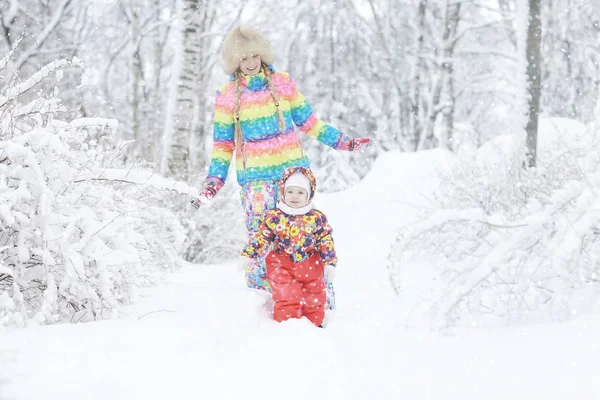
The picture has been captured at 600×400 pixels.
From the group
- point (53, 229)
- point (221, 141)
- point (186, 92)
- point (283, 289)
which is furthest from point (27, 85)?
point (186, 92)

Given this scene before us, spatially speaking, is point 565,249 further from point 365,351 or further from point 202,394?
point 202,394

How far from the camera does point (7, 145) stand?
2453mm

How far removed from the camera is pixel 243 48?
11.2 ft

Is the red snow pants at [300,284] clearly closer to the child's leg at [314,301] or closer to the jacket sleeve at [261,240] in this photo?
the child's leg at [314,301]

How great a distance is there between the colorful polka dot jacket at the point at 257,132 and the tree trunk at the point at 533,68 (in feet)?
13.7

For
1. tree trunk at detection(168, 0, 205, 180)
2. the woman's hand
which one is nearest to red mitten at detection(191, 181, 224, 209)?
the woman's hand

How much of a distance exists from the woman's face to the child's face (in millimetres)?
811

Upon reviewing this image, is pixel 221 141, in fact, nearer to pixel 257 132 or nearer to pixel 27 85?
pixel 257 132

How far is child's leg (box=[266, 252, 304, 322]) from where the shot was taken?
3033 millimetres

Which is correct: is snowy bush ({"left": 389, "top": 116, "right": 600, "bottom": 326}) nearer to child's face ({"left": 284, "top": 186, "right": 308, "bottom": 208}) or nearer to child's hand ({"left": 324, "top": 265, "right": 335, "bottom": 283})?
child's hand ({"left": 324, "top": 265, "right": 335, "bottom": 283})

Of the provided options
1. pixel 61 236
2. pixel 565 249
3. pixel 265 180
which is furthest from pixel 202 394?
pixel 265 180

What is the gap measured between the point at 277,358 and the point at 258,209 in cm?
137

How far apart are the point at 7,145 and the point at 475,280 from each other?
216 centimetres

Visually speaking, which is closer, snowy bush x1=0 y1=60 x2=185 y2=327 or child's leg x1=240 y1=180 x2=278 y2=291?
snowy bush x1=0 y1=60 x2=185 y2=327
